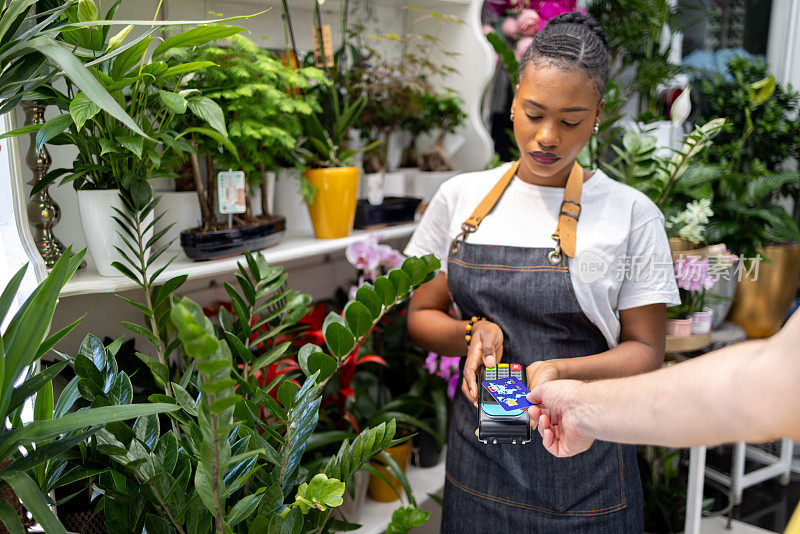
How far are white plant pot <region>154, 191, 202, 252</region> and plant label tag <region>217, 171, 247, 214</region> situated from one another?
0.28 ft

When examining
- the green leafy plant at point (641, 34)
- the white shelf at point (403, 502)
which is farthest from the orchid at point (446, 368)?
the green leafy plant at point (641, 34)

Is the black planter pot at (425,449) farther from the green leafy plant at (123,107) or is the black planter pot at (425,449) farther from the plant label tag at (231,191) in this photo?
the green leafy plant at (123,107)

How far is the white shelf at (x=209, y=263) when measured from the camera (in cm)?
121

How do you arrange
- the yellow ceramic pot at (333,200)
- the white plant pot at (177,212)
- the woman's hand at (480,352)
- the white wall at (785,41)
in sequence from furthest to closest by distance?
the white wall at (785,41)
the yellow ceramic pot at (333,200)
the white plant pot at (177,212)
the woman's hand at (480,352)

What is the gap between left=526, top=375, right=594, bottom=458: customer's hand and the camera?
0.89 meters

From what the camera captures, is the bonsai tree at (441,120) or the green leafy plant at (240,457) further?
the bonsai tree at (441,120)

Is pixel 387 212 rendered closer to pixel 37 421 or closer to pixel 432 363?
pixel 432 363

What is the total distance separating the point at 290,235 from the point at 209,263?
403 mm

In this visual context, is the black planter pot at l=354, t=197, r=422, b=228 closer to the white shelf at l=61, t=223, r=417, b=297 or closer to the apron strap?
the white shelf at l=61, t=223, r=417, b=297

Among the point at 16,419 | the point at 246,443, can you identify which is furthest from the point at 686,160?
the point at 16,419

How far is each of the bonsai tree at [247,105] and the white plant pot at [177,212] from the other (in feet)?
0.10

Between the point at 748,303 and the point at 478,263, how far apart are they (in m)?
1.48

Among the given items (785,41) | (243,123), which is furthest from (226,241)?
(785,41)

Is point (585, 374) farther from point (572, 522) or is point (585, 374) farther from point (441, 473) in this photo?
point (441, 473)
